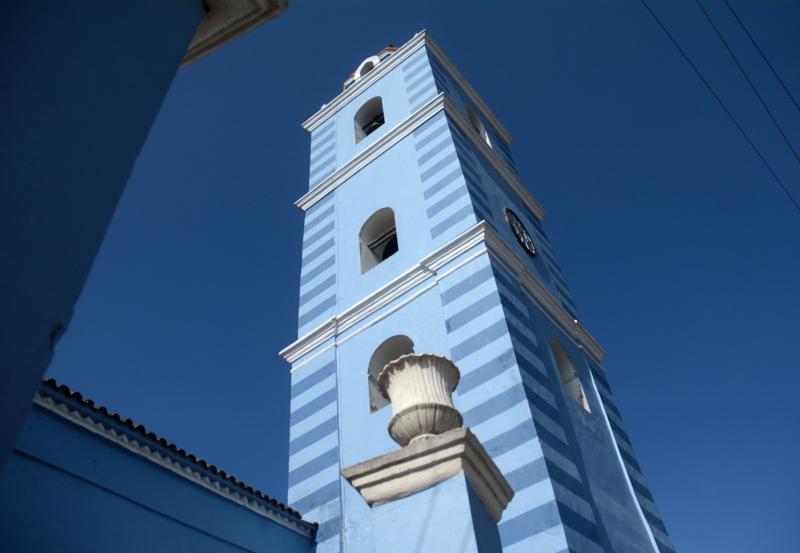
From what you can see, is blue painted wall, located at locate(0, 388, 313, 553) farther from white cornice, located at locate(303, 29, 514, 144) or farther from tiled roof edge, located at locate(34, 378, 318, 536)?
white cornice, located at locate(303, 29, 514, 144)

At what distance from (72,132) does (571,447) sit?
6.82 meters

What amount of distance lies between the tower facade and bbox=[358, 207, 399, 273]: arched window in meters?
0.03

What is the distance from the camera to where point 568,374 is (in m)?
9.65

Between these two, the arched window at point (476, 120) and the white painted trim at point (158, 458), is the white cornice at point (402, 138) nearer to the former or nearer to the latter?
the arched window at point (476, 120)

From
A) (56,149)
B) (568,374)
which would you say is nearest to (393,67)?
(568,374)

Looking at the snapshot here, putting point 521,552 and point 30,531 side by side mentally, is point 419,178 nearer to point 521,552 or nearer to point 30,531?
point 521,552

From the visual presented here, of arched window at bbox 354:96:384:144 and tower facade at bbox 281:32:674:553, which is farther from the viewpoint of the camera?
arched window at bbox 354:96:384:144

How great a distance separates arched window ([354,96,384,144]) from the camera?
14.4 m

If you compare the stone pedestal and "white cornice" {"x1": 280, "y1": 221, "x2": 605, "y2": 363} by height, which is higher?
"white cornice" {"x1": 280, "y1": 221, "x2": 605, "y2": 363}

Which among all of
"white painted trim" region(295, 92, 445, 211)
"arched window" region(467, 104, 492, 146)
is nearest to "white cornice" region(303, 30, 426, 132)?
"arched window" region(467, 104, 492, 146)

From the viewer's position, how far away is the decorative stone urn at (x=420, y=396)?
3988mm

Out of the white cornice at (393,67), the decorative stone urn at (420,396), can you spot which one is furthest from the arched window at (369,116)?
the decorative stone urn at (420,396)

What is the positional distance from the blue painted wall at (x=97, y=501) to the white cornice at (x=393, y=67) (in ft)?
35.3

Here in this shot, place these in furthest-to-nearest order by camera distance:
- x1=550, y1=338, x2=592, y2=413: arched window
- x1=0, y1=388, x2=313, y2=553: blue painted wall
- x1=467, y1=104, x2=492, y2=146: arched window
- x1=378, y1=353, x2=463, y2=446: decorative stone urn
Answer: x1=467, y1=104, x2=492, y2=146: arched window → x1=550, y1=338, x2=592, y2=413: arched window → x1=0, y1=388, x2=313, y2=553: blue painted wall → x1=378, y1=353, x2=463, y2=446: decorative stone urn
